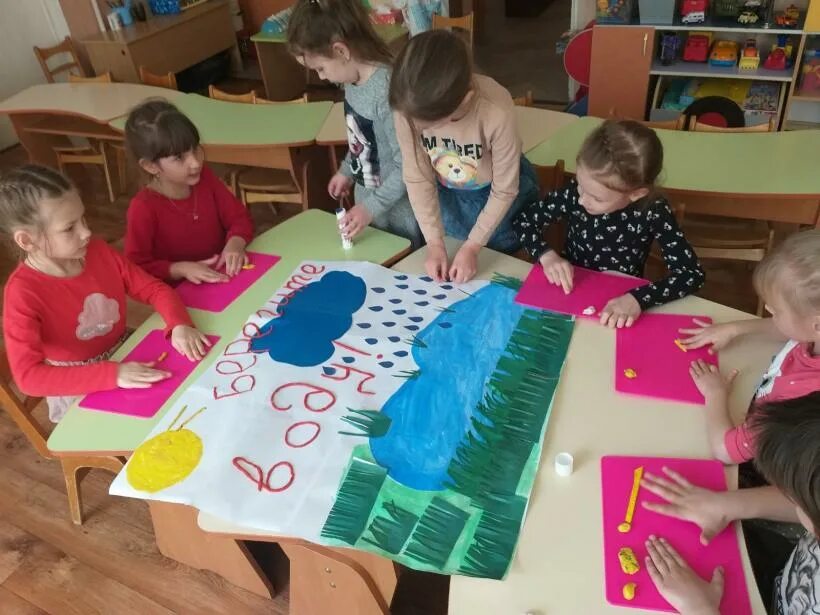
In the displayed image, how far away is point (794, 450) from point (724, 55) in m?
3.44

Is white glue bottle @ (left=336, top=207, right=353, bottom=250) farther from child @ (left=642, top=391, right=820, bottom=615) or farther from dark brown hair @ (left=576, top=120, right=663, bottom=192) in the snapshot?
child @ (left=642, top=391, right=820, bottom=615)

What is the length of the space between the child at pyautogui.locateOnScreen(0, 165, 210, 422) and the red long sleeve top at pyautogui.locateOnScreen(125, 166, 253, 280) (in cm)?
15

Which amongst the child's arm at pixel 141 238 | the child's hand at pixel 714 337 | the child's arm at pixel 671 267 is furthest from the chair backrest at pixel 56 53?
the child's hand at pixel 714 337

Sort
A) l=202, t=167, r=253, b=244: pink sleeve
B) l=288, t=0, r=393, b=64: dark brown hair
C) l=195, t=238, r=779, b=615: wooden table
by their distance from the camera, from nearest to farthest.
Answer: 1. l=195, t=238, r=779, b=615: wooden table
2. l=288, t=0, r=393, b=64: dark brown hair
3. l=202, t=167, r=253, b=244: pink sleeve

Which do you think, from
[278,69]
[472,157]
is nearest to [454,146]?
[472,157]

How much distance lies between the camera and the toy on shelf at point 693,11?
342 centimetres

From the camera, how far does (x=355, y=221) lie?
1.75 metres

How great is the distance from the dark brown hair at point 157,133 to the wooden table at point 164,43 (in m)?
3.39

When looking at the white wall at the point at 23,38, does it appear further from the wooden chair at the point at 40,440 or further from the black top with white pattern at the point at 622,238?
the black top with white pattern at the point at 622,238

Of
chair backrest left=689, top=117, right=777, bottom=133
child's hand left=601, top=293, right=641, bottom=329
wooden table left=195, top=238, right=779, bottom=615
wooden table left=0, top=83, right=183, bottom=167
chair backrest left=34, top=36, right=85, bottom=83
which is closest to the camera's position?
wooden table left=195, top=238, right=779, bottom=615

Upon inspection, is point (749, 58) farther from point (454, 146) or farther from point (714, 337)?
point (714, 337)

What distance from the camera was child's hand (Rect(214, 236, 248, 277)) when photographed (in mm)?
1702

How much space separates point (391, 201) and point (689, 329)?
851 mm

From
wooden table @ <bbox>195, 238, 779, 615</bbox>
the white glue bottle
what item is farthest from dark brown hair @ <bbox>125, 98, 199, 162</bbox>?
wooden table @ <bbox>195, 238, 779, 615</bbox>
